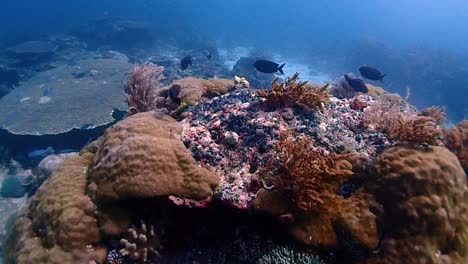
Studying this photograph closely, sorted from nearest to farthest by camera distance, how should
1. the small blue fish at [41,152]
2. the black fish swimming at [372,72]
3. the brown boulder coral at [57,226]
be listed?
the brown boulder coral at [57,226]
the black fish swimming at [372,72]
the small blue fish at [41,152]

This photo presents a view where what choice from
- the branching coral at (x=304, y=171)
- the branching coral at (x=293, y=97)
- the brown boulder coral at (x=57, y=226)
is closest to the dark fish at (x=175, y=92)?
the branching coral at (x=293, y=97)

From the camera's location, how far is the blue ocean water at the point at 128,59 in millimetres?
11688

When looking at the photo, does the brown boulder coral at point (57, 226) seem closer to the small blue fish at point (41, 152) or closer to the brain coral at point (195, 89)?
the brain coral at point (195, 89)

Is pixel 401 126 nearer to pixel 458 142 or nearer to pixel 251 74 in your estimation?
pixel 458 142

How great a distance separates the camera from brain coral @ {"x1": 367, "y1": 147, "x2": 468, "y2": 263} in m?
3.58

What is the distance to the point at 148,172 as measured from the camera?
3.95 meters

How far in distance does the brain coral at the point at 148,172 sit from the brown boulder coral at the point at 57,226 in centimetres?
28

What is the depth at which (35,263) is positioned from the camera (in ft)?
12.4

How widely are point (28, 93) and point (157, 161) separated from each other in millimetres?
13273

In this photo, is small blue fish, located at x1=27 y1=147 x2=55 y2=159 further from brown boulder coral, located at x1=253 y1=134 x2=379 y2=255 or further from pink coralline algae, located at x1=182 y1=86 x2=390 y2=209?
brown boulder coral, located at x1=253 y1=134 x2=379 y2=255

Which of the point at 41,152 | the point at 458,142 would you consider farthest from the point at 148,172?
the point at 41,152

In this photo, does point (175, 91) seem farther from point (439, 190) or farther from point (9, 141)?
point (9, 141)

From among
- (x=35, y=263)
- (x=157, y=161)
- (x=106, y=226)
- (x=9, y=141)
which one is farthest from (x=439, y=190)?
(x=9, y=141)

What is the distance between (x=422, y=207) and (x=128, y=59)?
21.6 metres
